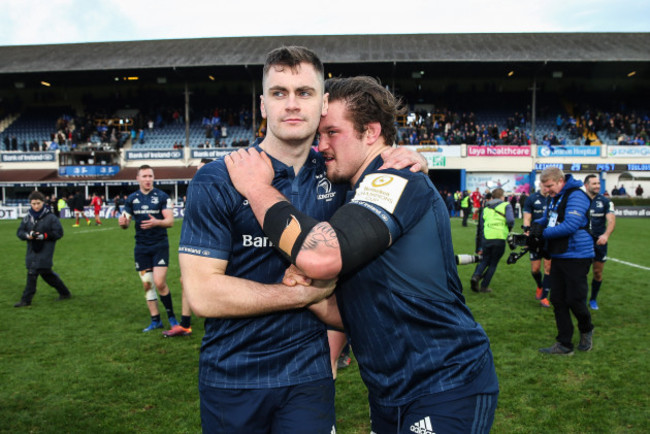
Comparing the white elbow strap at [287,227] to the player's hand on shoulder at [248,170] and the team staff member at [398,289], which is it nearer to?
the team staff member at [398,289]

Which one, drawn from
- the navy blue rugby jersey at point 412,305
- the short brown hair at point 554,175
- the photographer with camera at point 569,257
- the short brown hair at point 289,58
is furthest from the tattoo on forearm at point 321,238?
the short brown hair at point 554,175

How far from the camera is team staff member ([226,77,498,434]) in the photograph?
1972 mm

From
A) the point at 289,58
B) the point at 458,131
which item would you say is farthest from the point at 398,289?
the point at 458,131

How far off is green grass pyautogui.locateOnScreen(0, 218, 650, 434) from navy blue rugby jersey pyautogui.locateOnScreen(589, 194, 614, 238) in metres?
1.35

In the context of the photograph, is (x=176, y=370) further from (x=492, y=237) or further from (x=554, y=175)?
(x=492, y=237)

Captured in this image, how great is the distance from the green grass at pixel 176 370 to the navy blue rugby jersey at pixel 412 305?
140 mm

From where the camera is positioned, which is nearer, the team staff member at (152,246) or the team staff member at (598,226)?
the team staff member at (152,246)

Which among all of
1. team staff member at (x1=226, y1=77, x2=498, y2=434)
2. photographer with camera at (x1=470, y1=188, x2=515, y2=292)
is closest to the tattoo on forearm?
team staff member at (x1=226, y1=77, x2=498, y2=434)

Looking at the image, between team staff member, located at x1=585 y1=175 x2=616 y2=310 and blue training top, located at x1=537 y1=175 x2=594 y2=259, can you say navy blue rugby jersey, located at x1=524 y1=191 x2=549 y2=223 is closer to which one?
team staff member, located at x1=585 y1=175 x2=616 y2=310

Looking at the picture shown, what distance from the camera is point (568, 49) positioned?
3916cm

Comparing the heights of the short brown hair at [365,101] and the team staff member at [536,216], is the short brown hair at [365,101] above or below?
above

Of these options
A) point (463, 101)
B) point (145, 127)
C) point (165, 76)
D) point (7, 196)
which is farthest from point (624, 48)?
point (7, 196)

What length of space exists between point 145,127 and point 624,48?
40.6m

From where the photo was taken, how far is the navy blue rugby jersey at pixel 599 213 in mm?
9391
